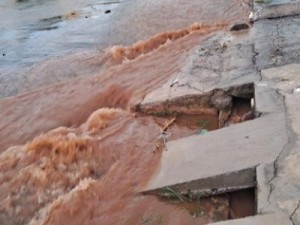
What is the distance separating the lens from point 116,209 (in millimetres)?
3693

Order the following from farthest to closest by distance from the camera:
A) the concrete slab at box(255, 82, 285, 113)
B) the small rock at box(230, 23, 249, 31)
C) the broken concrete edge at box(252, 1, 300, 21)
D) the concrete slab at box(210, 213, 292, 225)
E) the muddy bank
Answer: the muddy bank
the broken concrete edge at box(252, 1, 300, 21)
the small rock at box(230, 23, 249, 31)
the concrete slab at box(255, 82, 285, 113)
the concrete slab at box(210, 213, 292, 225)

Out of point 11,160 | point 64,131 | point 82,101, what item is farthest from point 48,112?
point 11,160

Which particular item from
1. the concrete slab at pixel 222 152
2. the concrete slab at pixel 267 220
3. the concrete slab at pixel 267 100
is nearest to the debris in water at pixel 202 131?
the concrete slab at pixel 222 152

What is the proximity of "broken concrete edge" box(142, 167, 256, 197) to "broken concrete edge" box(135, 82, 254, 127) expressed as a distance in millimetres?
1221

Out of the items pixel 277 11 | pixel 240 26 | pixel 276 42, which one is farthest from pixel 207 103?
pixel 277 11

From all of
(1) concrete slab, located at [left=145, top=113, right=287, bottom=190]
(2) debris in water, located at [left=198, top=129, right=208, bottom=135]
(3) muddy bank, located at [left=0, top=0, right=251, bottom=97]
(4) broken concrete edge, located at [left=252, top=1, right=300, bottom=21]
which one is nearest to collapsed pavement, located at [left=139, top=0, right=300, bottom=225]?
(1) concrete slab, located at [left=145, top=113, right=287, bottom=190]

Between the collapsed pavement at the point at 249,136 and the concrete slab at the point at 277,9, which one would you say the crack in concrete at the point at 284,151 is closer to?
the collapsed pavement at the point at 249,136

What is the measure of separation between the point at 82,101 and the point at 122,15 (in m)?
4.62

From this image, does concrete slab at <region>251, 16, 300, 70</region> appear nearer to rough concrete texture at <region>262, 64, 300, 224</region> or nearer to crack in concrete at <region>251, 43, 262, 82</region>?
crack in concrete at <region>251, 43, 262, 82</region>

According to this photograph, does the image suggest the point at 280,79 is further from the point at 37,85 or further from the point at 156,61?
the point at 37,85

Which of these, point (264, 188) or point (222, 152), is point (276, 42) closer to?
point (222, 152)

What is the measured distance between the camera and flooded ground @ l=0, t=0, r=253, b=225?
3881 millimetres

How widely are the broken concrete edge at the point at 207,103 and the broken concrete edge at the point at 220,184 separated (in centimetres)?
122

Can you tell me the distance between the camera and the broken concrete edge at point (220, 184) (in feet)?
11.4
